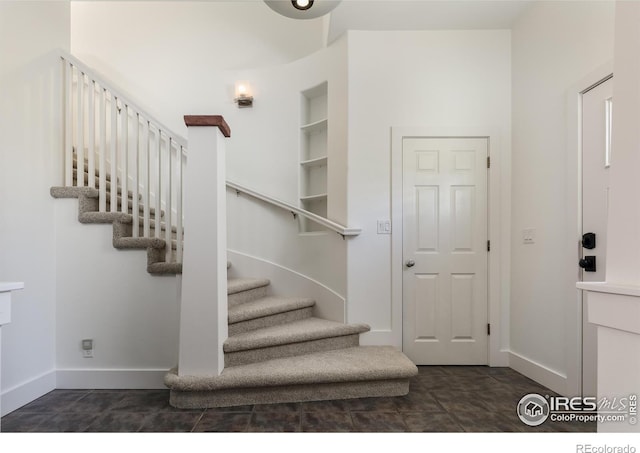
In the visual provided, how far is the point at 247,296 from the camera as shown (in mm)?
2973

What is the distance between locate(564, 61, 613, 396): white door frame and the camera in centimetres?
226

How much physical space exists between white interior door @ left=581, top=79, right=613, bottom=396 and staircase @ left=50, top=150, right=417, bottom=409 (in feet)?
3.51

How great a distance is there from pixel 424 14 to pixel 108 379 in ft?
12.1

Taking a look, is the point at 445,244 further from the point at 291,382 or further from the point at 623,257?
the point at 623,257

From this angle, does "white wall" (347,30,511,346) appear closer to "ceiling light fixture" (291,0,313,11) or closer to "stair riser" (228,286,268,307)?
"stair riser" (228,286,268,307)

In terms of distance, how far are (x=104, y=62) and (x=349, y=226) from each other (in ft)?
10.7

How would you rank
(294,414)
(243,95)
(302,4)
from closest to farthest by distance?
(302,4) → (294,414) → (243,95)

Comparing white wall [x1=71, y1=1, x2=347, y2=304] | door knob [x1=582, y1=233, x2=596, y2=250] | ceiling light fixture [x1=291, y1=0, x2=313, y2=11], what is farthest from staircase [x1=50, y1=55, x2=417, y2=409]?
door knob [x1=582, y1=233, x2=596, y2=250]

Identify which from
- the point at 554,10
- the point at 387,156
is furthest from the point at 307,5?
the point at 554,10

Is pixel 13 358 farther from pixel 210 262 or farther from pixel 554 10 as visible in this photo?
pixel 554 10

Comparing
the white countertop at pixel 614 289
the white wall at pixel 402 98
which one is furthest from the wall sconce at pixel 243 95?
the white countertop at pixel 614 289

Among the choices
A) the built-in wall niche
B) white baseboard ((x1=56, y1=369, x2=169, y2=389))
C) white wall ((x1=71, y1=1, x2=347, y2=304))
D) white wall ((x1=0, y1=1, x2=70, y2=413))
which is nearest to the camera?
white wall ((x1=0, y1=1, x2=70, y2=413))

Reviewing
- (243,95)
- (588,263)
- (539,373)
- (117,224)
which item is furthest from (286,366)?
(243,95)

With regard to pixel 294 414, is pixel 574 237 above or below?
above
